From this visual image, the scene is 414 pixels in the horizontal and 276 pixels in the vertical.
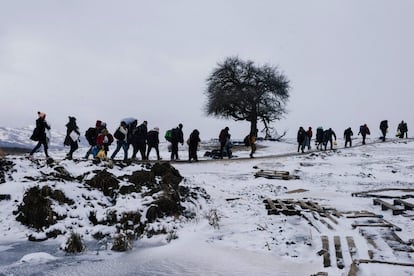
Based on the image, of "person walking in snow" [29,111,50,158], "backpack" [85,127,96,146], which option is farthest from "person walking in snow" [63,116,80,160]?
"person walking in snow" [29,111,50,158]

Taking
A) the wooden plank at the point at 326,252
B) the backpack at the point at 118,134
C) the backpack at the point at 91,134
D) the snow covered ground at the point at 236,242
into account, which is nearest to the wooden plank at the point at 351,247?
the snow covered ground at the point at 236,242

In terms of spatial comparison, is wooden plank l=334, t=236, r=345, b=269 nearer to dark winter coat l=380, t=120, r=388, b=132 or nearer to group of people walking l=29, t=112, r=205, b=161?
group of people walking l=29, t=112, r=205, b=161

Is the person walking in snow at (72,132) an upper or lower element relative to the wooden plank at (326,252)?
upper

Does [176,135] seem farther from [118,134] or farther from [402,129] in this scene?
[402,129]

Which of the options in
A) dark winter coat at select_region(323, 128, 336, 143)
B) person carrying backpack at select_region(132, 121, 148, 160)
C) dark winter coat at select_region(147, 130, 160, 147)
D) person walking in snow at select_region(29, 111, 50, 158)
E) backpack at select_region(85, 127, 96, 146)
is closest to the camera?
person walking in snow at select_region(29, 111, 50, 158)

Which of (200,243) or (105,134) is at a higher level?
(105,134)

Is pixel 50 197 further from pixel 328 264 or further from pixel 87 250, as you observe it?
pixel 328 264

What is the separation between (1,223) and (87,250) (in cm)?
246

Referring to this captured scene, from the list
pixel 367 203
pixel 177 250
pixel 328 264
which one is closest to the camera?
pixel 328 264

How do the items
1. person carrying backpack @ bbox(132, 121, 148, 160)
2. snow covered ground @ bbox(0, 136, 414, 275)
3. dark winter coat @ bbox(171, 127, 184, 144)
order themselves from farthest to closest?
dark winter coat @ bbox(171, 127, 184, 144)
person carrying backpack @ bbox(132, 121, 148, 160)
snow covered ground @ bbox(0, 136, 414, 275)

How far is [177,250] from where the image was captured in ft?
20.9

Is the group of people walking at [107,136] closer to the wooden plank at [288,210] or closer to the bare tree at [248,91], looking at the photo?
the wooden plank at [288,210]

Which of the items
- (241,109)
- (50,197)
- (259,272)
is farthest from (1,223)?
(241,109)

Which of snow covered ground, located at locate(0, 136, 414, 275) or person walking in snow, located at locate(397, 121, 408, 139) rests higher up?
person walking in snow, located at locate(397, 121, 408, 139)
